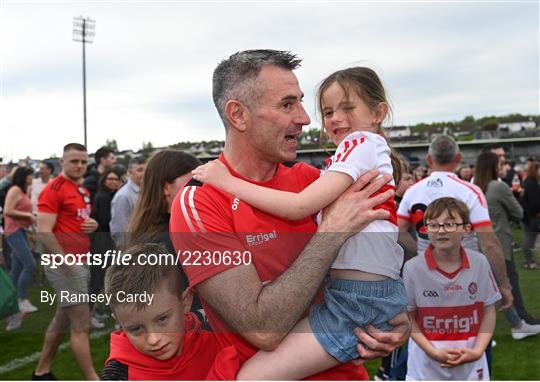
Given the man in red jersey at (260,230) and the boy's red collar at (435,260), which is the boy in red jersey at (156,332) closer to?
the man in red jersey at (260,230)

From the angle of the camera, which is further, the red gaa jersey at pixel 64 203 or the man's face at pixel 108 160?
the man's face at pixel 108 160

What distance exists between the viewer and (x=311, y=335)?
170cm

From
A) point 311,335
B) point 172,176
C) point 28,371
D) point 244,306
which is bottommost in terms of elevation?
point 28,371

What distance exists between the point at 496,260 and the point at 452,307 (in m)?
0.80

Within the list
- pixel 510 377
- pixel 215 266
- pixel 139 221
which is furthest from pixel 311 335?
pixel 510 377

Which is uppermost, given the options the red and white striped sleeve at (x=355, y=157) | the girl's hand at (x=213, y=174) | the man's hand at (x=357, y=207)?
the red and white striped sleeve at (x=355, y=157)

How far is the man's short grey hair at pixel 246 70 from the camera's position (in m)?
1.80

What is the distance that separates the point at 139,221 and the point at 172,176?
0.27 metres

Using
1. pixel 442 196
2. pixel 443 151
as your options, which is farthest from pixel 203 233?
pixel 443 151

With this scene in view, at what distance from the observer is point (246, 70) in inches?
71.0

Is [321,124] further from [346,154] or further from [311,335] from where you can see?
[311,335]

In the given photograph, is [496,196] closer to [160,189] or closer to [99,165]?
[160,189]

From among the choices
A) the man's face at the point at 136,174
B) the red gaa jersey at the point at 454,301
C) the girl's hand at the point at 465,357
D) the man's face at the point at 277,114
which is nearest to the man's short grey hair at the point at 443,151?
the red gaa jersey at the point at 454,301

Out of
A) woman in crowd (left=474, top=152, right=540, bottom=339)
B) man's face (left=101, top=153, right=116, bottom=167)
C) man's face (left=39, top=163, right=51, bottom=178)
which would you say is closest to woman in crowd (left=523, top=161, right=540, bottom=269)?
woman in crowd (left=474, top=152, right=540, bottom=339)
